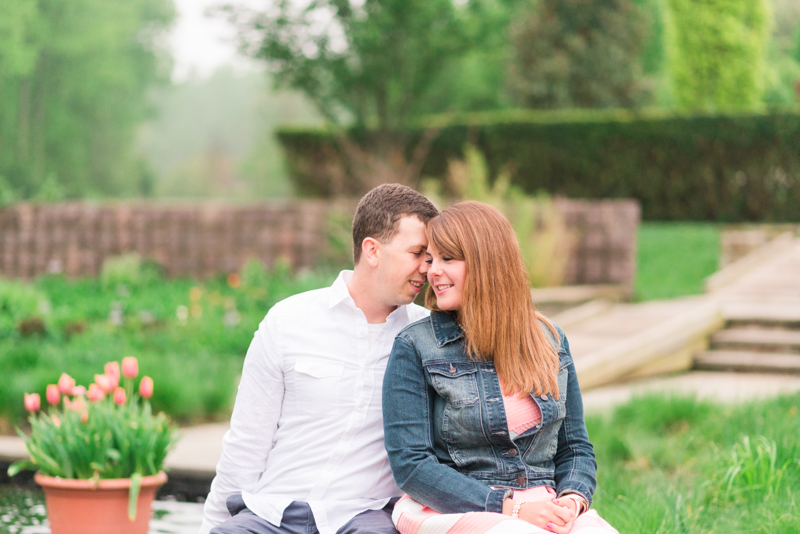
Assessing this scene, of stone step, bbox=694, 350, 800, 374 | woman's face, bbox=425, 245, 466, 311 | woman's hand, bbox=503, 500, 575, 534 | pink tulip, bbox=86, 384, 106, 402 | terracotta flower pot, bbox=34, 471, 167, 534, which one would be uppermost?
woman's face, bbox=425, 245, 466, 311

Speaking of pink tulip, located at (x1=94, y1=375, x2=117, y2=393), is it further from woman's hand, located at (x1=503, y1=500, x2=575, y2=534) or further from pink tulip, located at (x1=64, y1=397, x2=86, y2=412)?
woman's hand, located at (x1=503, y1=500, x2=575, y2=534)

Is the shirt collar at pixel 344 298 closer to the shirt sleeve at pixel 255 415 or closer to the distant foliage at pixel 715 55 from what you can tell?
the shirt sleeve at pixel 255 415

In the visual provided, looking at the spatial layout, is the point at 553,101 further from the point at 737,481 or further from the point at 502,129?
the point at 737,481

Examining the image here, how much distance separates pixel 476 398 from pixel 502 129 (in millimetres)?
14519

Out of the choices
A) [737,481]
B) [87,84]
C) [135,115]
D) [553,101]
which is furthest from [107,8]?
[737,481]

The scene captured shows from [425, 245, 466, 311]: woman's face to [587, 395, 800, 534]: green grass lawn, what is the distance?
49.8 inches

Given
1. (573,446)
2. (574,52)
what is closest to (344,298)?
(573,446)

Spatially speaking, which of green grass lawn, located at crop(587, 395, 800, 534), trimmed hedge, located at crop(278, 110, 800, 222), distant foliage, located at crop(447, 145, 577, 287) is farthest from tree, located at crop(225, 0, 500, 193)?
green grass lawn, located at crop(587, 395, 800, 534)

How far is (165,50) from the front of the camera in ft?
77.0

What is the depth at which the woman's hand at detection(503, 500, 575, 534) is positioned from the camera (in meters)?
2.11

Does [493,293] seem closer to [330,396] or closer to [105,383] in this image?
[330,396]

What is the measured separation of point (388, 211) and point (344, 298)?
27 cm

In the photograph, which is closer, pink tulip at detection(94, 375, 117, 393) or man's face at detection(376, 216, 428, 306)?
Result: man's face at detection(376, 216, 428, 306)

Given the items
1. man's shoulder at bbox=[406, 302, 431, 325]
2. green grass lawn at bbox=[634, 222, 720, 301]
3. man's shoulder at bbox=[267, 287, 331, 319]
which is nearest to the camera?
man's shoulder at bbox=[267, 287, 331, 319]
